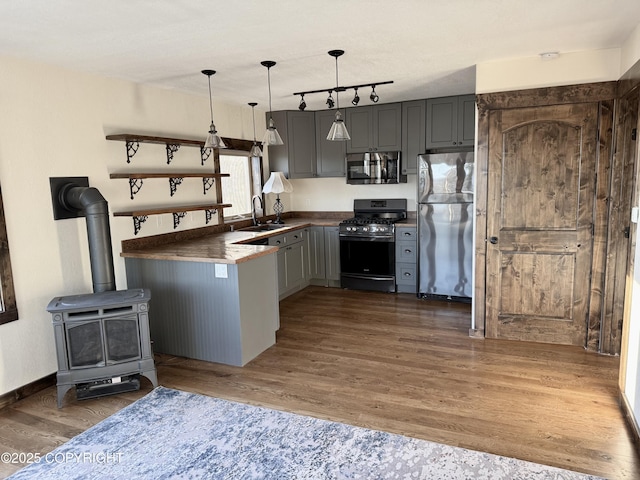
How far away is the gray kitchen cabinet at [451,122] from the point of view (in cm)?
484

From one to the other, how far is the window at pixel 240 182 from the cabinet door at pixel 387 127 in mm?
1557

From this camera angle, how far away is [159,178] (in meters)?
4.06

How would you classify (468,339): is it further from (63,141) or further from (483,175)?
(63,141)

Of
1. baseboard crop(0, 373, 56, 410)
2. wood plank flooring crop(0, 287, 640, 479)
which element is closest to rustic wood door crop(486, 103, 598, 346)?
wood plank flooring crop(0, 287, 640, 479)

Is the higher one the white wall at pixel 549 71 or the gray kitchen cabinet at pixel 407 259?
the white wall at pixel 549 71

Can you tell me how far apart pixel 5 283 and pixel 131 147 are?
150 cm

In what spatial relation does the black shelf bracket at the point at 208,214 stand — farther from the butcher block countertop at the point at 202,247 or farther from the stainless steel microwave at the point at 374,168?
the stainless steel microwave at the point at 374,168

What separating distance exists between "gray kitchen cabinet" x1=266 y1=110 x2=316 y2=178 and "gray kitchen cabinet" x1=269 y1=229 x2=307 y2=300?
872mm

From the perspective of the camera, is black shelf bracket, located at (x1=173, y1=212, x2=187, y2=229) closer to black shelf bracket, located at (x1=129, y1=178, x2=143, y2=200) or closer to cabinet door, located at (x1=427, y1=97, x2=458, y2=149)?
black shelf bracket, located at (x1=129, y1=178, x2=143, y2=200)

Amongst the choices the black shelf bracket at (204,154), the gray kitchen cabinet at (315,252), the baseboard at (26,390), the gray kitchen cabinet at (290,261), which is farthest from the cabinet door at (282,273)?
the baseboard at (26,390)

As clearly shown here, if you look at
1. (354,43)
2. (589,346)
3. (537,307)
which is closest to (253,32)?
(354,43)

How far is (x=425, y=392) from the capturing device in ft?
9.45

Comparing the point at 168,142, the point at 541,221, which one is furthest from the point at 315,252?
the point at 541,221

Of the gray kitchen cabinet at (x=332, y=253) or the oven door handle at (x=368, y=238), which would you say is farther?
the gray kitchen cabinet at (x=332, y=253)
